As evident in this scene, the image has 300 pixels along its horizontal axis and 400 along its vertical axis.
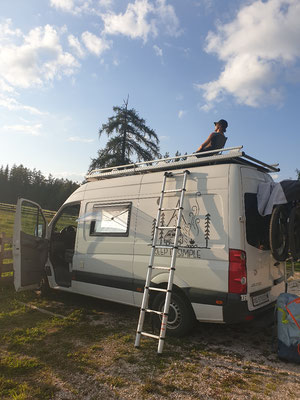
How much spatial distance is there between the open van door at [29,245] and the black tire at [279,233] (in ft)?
13.9

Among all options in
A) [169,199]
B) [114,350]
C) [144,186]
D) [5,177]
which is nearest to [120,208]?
[144,186]

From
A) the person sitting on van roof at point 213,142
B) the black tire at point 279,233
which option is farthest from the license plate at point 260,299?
the person sitting on van roof at point 213,142

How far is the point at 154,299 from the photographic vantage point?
4.57m

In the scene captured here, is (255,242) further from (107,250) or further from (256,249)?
(107,250)

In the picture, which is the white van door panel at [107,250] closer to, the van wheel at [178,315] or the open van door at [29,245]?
the van wheel at [178,315]

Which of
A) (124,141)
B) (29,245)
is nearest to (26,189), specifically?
(124,141)

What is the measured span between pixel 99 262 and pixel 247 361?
287cm

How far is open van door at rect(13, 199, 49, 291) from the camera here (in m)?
5.65

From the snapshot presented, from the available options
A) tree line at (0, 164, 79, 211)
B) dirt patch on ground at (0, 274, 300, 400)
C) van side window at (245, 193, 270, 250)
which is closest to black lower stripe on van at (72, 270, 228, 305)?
dirt patch on ground at (0, 274, 300, 400)

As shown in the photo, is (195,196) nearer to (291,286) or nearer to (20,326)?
(20,326)

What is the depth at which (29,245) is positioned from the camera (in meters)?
5.97

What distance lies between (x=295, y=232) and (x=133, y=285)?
2608mm

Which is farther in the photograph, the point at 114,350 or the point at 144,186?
the point at 144,186

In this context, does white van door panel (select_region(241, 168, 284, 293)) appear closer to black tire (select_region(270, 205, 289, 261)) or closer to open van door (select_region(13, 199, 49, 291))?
black tire (select_region(270, 205, 289, 261))
